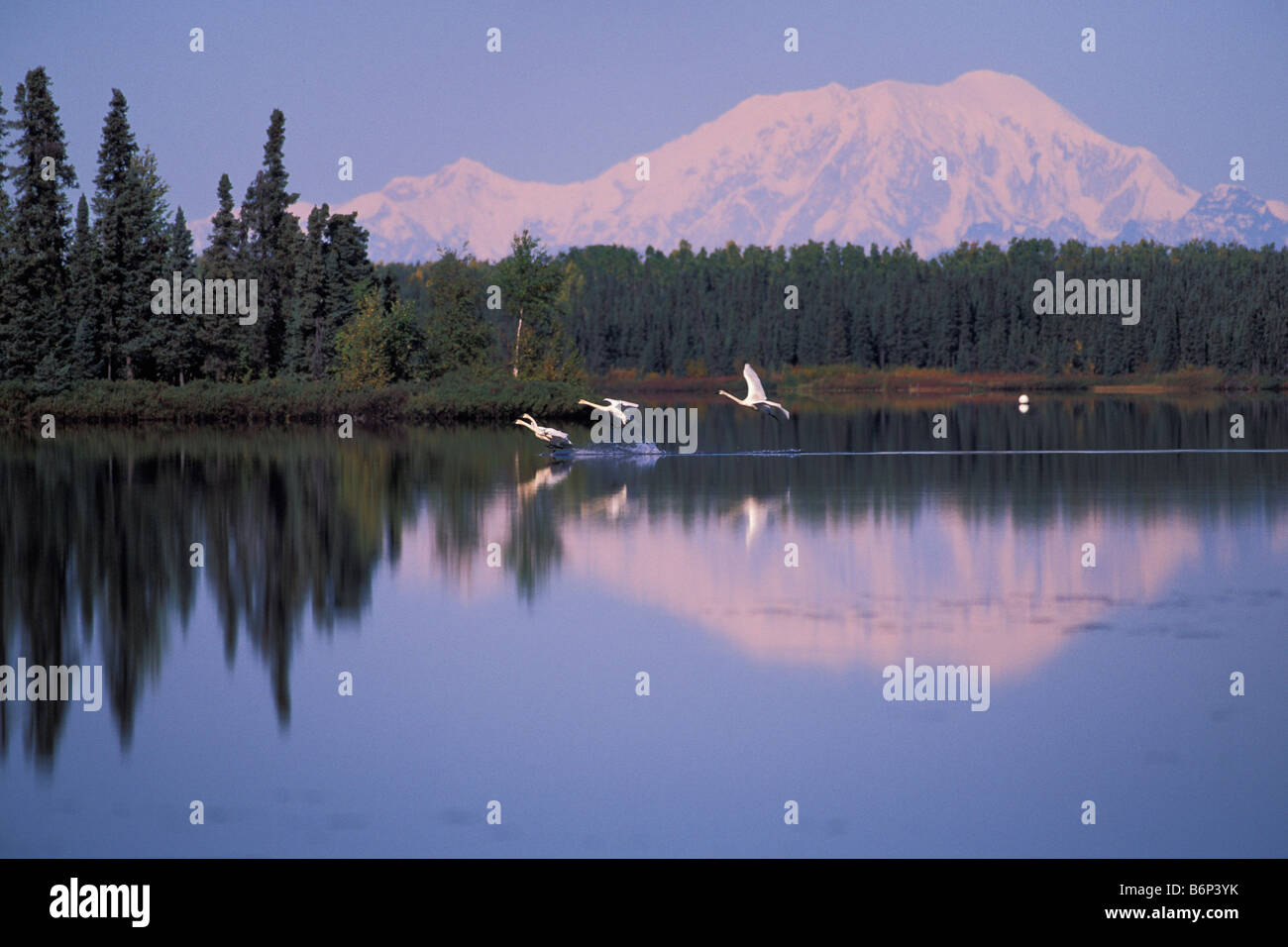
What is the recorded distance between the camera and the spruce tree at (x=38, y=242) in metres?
67.6

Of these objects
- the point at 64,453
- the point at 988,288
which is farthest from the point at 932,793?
the point at 988,288

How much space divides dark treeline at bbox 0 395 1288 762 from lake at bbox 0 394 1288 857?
0.12 m

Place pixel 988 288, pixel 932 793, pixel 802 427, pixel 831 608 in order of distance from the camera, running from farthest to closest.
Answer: pixel 988 288 < pixel 802 427 < pixel 831 608 < pixel 932 793

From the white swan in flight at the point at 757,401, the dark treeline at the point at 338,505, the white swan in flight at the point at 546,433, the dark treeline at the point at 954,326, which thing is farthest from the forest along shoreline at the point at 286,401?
the dark treeline at the point at 954,326

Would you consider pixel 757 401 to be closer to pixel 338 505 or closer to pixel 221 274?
pixel 338 505

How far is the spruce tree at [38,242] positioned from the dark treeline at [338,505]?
16.4 metres

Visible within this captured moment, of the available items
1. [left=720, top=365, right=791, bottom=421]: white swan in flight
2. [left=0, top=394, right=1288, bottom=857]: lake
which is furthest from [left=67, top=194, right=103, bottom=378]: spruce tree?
[left=0, top=394, right=1288, bottom=857]: lake

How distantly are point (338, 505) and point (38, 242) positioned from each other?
48.5m

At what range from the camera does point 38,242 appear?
6950cm

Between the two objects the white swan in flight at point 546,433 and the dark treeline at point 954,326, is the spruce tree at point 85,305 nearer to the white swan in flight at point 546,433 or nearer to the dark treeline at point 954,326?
the white swan in flight at point 546,433

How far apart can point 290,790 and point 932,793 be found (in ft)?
15.2

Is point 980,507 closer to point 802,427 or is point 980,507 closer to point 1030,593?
point 1030,593

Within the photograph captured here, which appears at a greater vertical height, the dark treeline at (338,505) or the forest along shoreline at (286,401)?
the forest along shoreline at (286,401)

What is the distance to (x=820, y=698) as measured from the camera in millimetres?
12859
